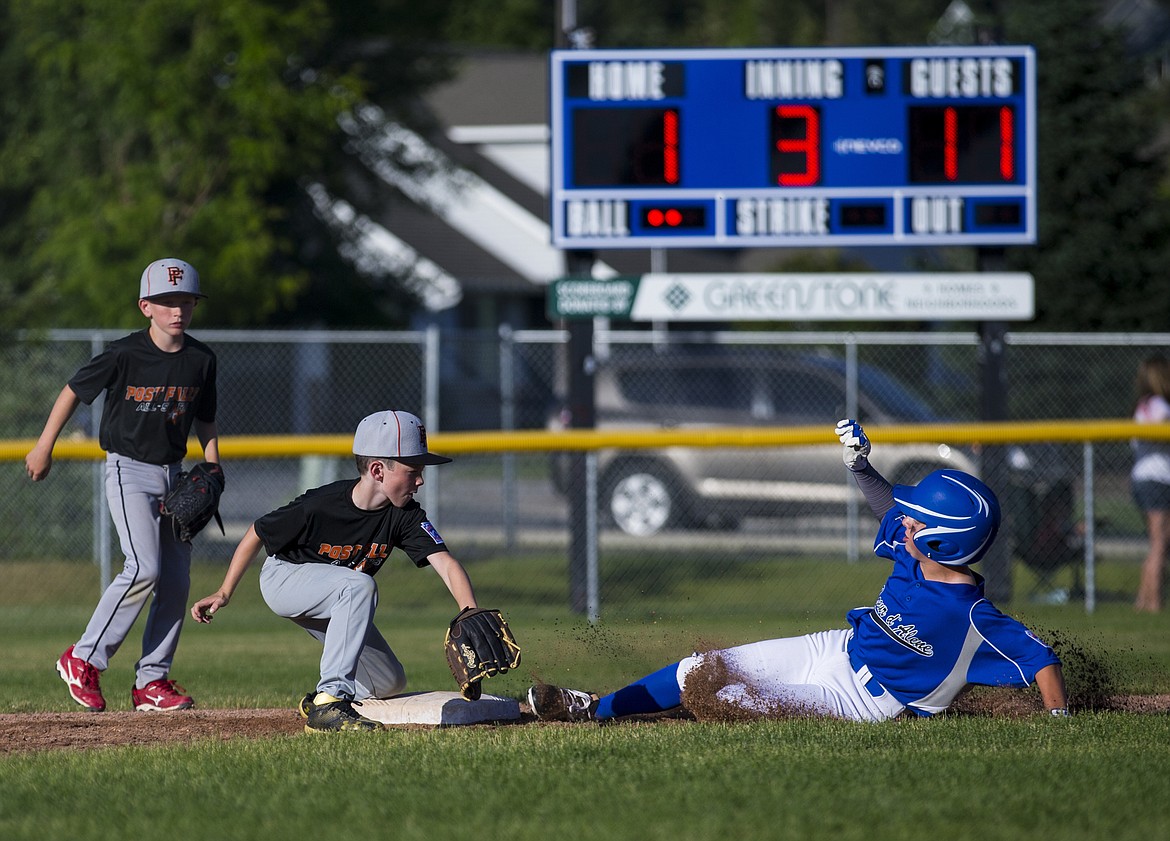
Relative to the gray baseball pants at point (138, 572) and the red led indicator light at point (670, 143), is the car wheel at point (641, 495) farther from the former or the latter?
the gray baseball pants at point (138, 572)

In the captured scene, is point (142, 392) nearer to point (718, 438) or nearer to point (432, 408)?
point (718, 438)

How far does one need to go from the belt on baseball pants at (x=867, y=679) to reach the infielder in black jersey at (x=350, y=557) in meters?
1.49

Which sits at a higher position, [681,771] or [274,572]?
[274,572]

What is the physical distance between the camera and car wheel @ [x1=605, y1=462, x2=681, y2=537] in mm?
13070

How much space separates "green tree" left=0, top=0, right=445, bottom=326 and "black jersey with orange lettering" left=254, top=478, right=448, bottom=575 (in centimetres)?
1197

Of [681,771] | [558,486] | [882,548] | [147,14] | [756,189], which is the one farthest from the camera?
[147,14]

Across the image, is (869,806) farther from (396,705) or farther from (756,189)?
(756,189)

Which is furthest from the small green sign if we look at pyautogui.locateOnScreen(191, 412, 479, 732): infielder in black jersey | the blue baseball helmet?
the blue baseball helmet

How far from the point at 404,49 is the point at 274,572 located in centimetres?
1905

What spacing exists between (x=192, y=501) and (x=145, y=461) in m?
0.37

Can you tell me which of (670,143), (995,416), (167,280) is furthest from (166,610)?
(995,416)

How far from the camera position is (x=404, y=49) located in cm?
2353

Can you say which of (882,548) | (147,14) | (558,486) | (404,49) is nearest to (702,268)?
(404,49)

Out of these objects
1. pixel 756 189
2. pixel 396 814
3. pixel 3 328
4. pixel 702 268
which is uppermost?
pixel 702 268
